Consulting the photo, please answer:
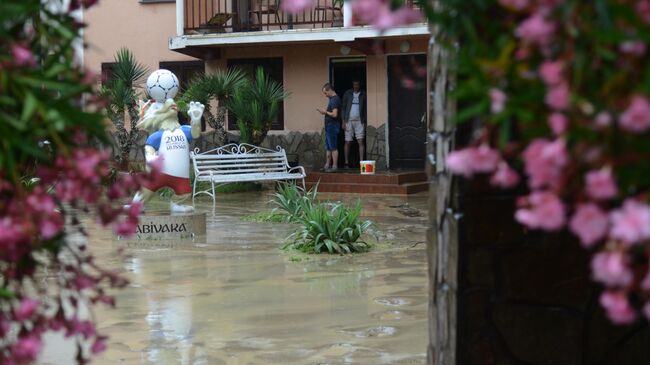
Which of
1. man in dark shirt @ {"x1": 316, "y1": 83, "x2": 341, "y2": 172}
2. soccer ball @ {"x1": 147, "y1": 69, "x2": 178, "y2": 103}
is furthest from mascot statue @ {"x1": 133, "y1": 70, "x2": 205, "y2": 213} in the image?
man in dark shirt @ {"x1": 316, "y1": 83, "x2": 341, "y2": 172}

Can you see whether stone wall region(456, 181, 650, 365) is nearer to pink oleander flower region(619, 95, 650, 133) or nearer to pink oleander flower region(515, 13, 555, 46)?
pink oleander flower region(515, 13, 555, 46)

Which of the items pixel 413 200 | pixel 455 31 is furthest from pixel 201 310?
pixel 413 200

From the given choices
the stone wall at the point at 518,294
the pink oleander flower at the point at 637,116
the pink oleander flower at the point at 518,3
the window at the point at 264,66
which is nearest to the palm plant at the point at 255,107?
the window at the point at 264,66

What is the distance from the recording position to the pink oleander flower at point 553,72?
181 cm

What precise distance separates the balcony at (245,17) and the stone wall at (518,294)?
17295mm

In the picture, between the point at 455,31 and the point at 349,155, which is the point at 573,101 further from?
the point at 349,155

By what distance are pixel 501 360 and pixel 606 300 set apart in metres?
2.31

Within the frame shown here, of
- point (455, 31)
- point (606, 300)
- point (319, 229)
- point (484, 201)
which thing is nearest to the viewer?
point (606, 300)

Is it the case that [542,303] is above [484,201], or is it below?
below

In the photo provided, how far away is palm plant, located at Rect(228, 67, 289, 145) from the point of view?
1962 cm

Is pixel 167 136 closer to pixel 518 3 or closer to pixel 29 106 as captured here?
pixel 29 106

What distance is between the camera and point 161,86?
40.1 ft

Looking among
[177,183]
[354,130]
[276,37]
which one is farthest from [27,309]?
[354,130]

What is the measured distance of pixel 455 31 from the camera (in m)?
2.22
